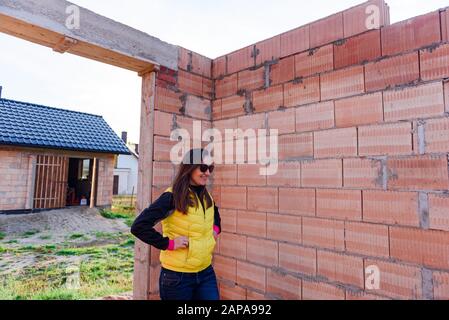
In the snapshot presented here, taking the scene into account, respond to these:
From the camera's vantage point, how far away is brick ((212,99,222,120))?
2932mm

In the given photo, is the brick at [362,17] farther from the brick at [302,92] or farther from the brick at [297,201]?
the brick at [297,201]

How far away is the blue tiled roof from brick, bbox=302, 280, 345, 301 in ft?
30.7

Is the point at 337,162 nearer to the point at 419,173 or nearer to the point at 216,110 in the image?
the point at 419,173

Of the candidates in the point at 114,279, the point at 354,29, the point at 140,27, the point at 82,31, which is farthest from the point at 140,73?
the point at 114,279

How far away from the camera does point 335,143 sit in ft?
6.84

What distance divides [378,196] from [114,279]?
11.6 ft

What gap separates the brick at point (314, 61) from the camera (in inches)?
86.0

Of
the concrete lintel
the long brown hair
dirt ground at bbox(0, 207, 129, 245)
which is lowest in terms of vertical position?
dirt ground at bbox(0, 207, 129, 245)


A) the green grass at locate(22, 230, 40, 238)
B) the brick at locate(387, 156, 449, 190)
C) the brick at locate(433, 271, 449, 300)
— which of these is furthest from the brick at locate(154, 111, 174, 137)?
the green grass at locate(22, 230, 40, 238)

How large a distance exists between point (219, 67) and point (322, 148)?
4.72 feet

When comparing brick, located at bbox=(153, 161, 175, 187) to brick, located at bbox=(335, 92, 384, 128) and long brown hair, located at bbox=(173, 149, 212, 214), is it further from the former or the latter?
brick, located at bbox=(335, 92, 384, 128)

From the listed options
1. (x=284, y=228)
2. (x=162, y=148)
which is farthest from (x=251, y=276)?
(x=162, y=148)

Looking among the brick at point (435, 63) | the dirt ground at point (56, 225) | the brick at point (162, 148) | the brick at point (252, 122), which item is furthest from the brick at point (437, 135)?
the dirt ground at point (56, 225)
